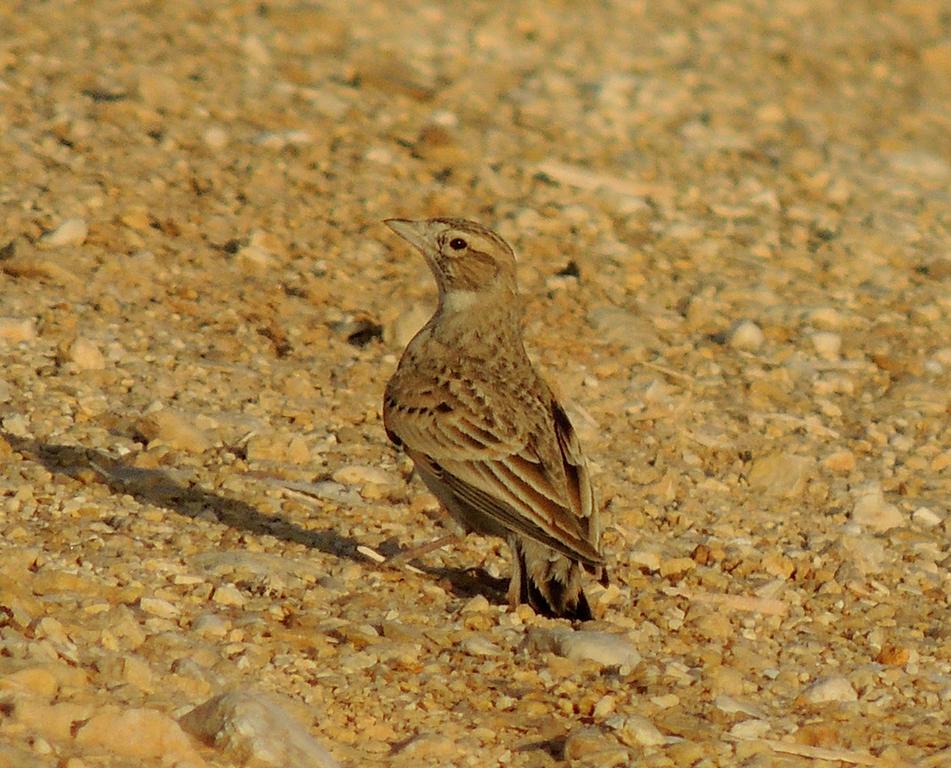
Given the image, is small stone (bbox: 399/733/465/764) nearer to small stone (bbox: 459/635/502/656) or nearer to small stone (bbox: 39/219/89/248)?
small stone (bbox: 459/635/502/656)

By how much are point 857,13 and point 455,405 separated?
30.6 ft

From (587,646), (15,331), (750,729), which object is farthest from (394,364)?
(750,729)

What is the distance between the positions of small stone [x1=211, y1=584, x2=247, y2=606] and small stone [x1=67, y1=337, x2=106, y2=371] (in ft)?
6.17

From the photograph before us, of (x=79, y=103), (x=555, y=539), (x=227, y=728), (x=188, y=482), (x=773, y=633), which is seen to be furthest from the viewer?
(x=79, y=103)

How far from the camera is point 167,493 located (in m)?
6.76

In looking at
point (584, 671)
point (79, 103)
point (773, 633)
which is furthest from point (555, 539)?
point (79, 103)

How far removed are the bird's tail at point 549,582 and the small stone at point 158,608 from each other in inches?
45.6

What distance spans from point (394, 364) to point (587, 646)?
262cm

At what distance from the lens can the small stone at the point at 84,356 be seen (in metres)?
7.54

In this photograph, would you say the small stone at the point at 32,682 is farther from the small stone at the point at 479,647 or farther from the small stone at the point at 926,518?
the small stone at the point at 926,518

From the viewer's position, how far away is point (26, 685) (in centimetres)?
491

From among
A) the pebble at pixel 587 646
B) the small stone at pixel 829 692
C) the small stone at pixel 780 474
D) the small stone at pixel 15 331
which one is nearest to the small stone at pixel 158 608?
the pebble at pixel 587 646

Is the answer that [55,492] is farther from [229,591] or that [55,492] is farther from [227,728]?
[227,728]

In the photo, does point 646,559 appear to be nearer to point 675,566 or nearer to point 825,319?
point 675,566
